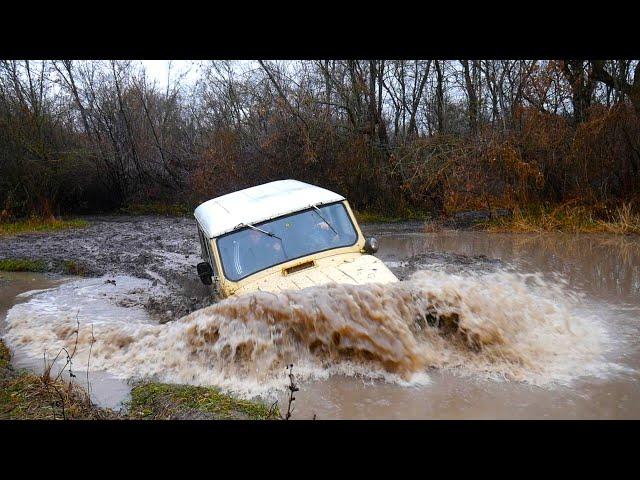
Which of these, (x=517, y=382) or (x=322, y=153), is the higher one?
(x=322, y=153)

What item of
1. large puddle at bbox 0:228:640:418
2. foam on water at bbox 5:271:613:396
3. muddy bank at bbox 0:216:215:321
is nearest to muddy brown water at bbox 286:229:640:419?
large puddle at bbox 0:228:640:418

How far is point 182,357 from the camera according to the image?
222 inches

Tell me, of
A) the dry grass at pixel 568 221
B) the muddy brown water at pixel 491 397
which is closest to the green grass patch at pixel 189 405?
the muddy brown water at pixel 491 397

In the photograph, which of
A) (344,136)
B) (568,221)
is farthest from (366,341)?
(344,136)

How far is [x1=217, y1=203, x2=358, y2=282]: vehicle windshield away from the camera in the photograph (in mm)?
6352

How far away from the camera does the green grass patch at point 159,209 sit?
23703mm

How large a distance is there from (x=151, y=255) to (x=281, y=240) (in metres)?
7.69

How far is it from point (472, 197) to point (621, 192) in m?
3.76

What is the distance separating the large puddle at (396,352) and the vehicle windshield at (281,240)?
2.34 feet

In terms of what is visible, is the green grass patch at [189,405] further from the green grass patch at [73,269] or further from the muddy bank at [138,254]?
the green grass patch at [73,269]

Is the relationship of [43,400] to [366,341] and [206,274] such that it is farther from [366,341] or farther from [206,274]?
[366,341]

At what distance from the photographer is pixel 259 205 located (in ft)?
23.0

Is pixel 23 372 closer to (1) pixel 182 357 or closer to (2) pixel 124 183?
(1) pixel 182 357
